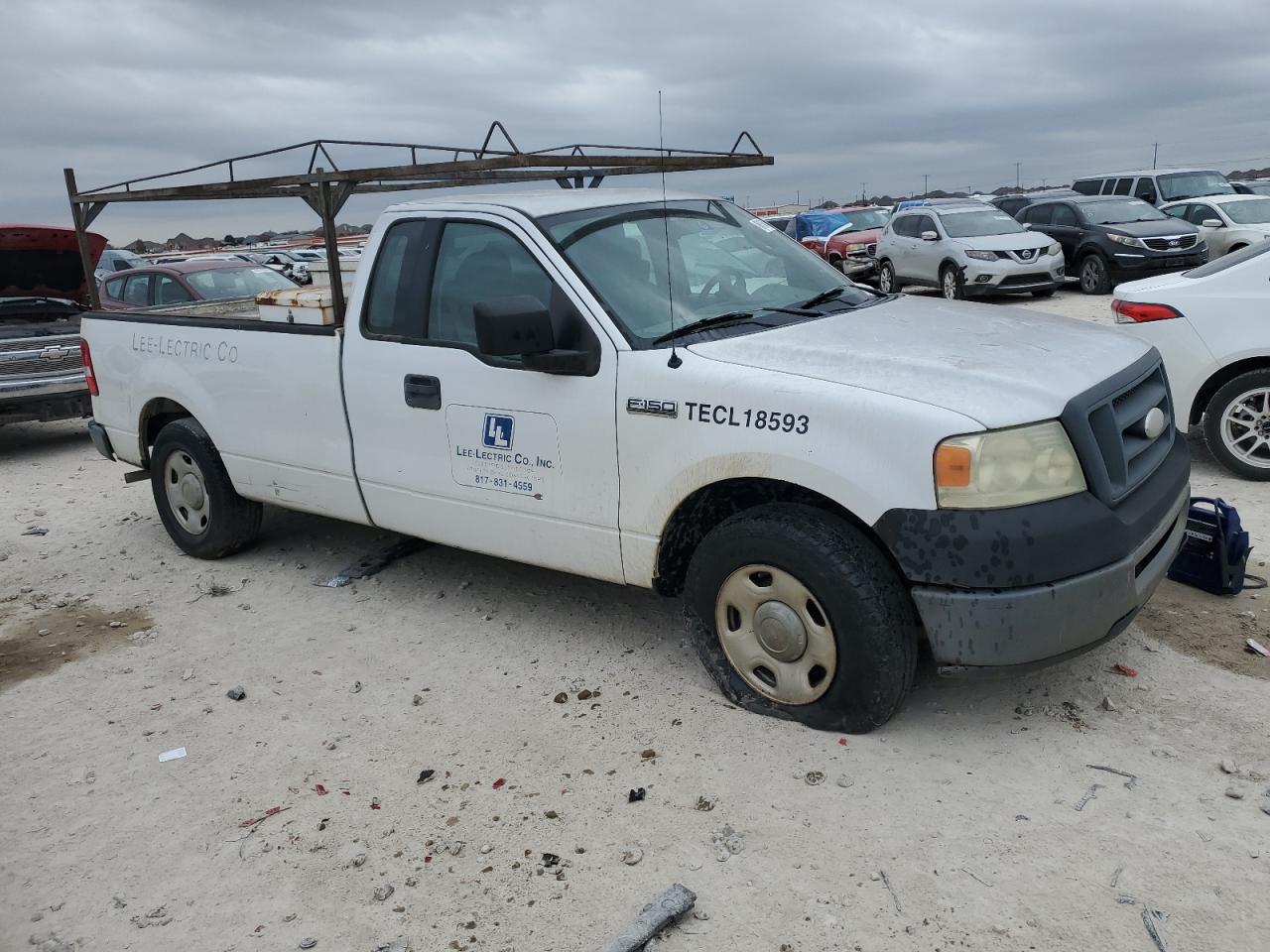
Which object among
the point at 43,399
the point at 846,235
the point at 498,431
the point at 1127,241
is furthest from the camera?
the point at 846,235

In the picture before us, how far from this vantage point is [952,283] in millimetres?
16906

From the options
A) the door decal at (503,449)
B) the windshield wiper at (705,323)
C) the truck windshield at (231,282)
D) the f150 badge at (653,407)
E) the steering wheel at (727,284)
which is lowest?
A: the door decal at (503,449)

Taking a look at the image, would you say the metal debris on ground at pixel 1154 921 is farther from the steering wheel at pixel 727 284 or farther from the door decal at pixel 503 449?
the steering wheel at pixel 727 284

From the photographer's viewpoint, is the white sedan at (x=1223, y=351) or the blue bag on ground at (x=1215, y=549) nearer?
the blue bag on ground at (x=1215, y=549)

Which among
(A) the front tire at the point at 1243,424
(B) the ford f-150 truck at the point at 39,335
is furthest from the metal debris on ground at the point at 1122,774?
(B) the ford f-150 truck at the point at 39,335

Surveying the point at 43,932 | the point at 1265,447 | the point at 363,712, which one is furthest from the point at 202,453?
the point at 1265,447

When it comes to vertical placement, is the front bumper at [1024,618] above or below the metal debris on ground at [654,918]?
above

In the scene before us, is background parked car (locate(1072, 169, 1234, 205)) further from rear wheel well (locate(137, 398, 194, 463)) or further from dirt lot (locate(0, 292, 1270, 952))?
rear wheel well (locate(137, 398, 194, 463))

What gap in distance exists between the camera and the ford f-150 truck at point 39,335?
9398 millimetres

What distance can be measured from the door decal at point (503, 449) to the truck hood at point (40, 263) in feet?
20.2

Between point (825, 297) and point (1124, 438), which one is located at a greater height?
point (825, 297)

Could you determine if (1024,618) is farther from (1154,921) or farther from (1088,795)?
(1154,921)

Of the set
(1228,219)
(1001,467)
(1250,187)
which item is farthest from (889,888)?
(1250,187)

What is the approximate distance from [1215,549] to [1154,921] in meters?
2.36
